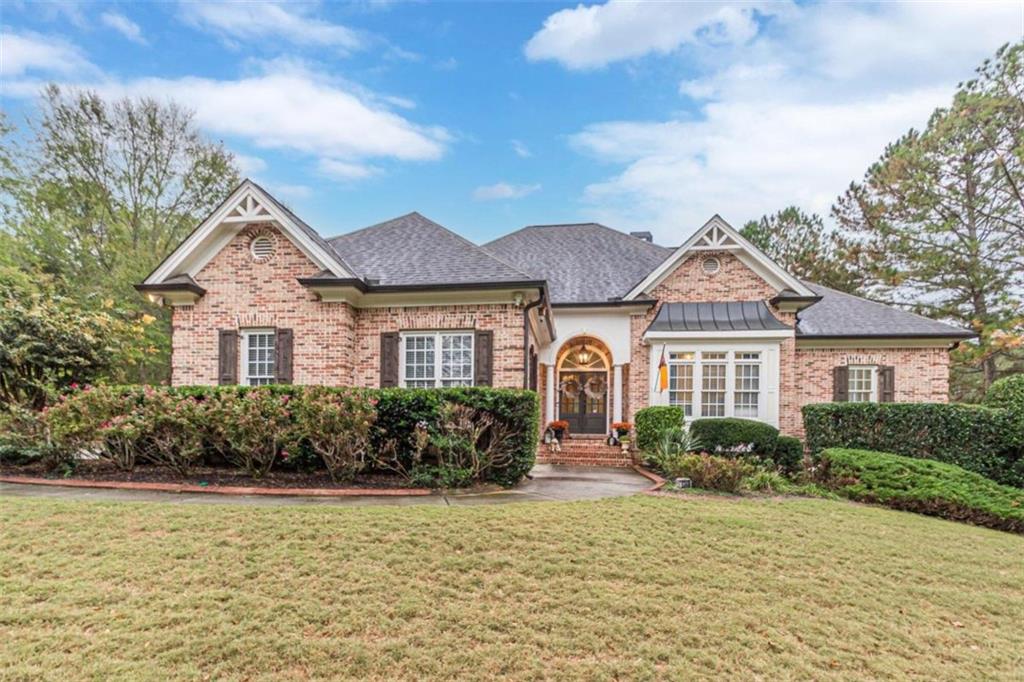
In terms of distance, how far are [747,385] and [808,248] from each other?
17.8 m

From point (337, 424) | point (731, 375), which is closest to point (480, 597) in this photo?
point (337, 424)

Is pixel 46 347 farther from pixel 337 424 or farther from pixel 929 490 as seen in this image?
pixel 929 490

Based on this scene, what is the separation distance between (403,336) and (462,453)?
13.2 feet

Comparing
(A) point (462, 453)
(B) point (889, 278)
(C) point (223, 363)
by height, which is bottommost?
(A) point (462, 453)

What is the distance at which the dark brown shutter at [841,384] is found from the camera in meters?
14.3

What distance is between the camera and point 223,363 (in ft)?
35.0

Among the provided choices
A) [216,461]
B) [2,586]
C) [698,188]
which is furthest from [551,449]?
[698,188]

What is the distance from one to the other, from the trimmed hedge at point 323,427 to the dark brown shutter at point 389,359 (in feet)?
8.03

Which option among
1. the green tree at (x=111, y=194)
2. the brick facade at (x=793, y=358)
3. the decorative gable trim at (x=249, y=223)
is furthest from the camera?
the green tree at (x=111, y=194)

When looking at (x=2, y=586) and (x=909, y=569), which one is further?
(x=909, y=569)

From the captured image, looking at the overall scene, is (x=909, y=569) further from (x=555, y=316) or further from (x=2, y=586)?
(x=555, y=316)

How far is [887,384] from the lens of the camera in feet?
46.9

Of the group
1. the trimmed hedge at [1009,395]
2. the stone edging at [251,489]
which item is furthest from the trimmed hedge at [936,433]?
the stone edging at [251,489]

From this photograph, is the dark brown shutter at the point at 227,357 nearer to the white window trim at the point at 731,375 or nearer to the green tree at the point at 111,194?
the green tree at the point at 111,194
